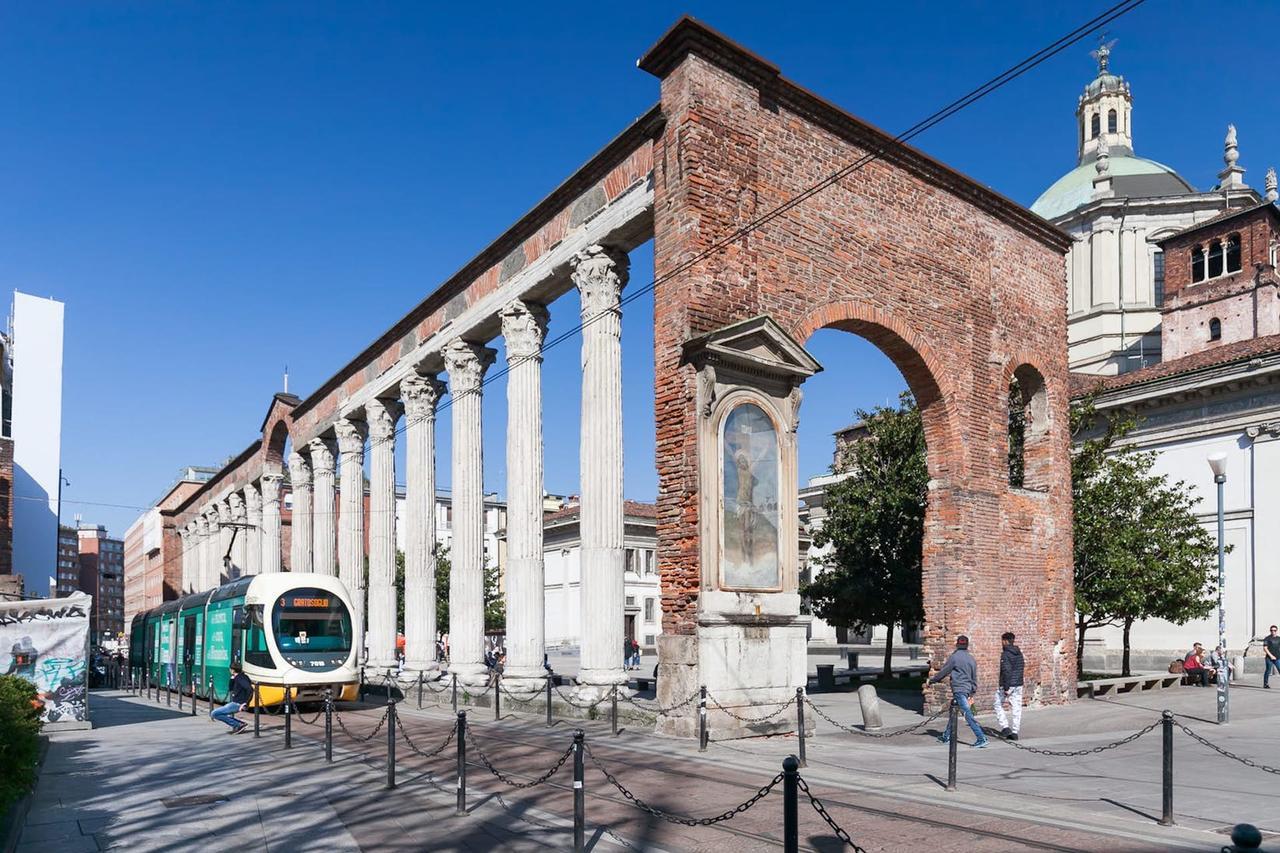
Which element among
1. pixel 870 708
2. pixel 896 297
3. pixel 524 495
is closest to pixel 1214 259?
pixel 896 297

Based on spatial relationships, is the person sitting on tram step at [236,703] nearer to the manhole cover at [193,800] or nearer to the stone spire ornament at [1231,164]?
the manhole cover at [193,800]

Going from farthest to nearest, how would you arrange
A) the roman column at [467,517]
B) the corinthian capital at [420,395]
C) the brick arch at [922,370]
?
the corinthian capital at [420,395], the roman column at [467,517], the brick arch at [922,370]

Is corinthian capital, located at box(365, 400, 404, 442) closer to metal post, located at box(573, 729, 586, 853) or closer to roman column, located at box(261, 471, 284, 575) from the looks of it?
roman column, located at box(261, 471, 284, 575)

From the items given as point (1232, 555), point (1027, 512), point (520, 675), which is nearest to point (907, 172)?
point (1027, 512)

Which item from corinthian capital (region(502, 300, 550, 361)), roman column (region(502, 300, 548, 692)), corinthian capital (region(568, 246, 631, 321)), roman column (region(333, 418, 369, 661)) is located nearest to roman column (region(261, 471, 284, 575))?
roman column (region(333, 418, 369, 661))

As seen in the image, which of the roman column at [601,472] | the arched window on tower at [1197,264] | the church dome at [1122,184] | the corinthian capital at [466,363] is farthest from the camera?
the church dome at [1122,184]

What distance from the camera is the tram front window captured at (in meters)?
21.1

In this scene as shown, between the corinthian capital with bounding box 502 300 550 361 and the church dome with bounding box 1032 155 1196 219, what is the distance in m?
48.2

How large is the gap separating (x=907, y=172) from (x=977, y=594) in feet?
24.5

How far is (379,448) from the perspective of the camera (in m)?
29.9

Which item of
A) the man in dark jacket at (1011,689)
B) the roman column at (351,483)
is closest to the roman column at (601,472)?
the man in dark jacket at (1011,689)

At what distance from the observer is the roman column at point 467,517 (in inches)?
954

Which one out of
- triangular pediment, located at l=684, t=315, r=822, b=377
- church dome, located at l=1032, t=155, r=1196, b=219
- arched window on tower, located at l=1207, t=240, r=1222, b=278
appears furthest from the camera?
church dome, located at l=1032, t=155, r=1196, b=219

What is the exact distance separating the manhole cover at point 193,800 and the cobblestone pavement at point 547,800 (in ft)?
0.12
